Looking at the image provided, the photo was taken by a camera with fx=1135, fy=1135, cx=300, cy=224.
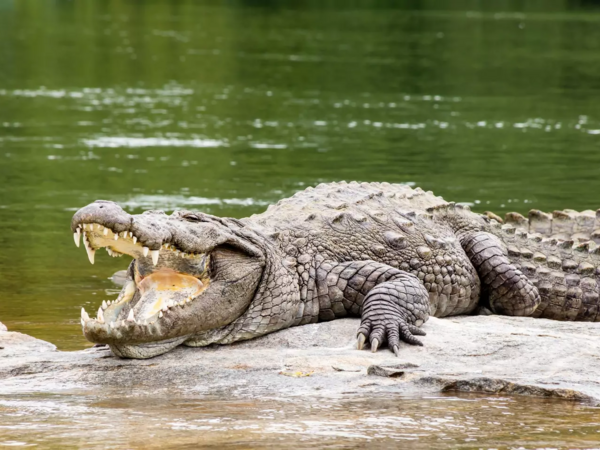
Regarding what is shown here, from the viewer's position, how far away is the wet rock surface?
18.7 feet

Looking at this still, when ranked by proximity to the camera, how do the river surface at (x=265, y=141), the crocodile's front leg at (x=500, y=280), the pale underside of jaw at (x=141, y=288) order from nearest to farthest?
the river surface at (x=265, y=141) < the pale underside of jaw at (x=141, y=288) < the crocodile's front leg at (x=500, y=280)

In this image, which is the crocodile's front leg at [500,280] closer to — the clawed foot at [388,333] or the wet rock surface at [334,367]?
the wet rock surface at [334,367]

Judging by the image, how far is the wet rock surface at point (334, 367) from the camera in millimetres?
5707

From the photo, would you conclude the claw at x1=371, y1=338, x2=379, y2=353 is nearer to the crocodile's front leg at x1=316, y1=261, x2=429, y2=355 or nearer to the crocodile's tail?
the crocodile's front leg at x1=316, y1=261, x2=429, y2=355

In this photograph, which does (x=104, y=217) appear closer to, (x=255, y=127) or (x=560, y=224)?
(x=560, y=224)

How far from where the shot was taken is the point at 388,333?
632cm

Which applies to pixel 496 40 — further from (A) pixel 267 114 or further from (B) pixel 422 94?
(A) pixel 267 114

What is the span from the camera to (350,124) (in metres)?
19.4

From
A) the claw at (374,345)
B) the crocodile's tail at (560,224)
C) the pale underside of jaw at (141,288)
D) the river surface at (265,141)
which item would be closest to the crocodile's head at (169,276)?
the pale underside of jaw at (141,288)

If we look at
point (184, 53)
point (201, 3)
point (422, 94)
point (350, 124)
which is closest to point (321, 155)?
point (350, 124)

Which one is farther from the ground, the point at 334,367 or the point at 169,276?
the point at 169,276

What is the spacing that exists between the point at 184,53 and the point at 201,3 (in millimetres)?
34719

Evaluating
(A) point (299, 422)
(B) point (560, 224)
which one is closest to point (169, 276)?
(A) point (299, 422)

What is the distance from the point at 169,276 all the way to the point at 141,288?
6.8 inches
